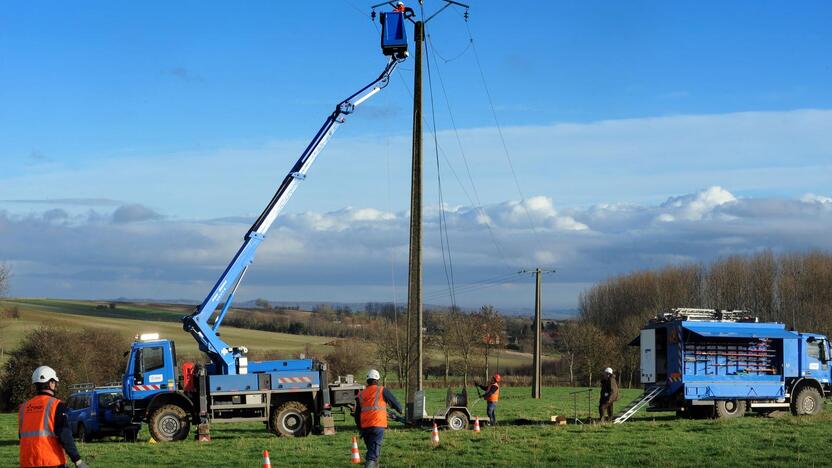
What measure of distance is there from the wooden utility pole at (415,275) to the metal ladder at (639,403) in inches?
249

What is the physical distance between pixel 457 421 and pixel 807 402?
40.1ft

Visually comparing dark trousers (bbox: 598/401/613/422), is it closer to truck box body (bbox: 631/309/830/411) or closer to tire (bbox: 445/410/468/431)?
truck box body (bbox: 631/309/830/411)

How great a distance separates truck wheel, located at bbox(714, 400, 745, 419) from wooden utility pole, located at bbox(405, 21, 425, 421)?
387 inches

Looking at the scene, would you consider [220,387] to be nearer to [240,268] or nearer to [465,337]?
[240,268]

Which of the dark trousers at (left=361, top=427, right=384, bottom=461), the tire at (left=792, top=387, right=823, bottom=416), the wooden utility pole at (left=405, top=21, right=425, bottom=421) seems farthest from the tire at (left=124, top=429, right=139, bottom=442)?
the tire at (left=792, top=387, right=823, bottom=416)

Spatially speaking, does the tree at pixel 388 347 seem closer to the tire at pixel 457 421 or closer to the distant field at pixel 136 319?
the distant field at pixel 136 319

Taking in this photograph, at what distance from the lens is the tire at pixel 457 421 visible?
26.6 m

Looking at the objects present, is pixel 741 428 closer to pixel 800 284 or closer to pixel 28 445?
pixel 28 445

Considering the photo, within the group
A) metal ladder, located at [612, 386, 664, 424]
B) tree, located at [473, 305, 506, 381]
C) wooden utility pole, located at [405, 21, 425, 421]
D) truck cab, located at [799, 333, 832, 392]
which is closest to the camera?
wooden utility pole, located at [405, 21, 425, 421]

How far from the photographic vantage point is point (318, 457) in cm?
2045

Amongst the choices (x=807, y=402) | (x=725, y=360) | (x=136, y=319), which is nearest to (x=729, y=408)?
(x=725, y=360)

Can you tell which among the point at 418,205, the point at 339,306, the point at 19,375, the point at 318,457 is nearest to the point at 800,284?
the point at 339,306

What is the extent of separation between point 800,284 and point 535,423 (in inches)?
2582

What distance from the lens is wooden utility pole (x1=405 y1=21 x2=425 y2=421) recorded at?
26281 millimetres
